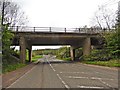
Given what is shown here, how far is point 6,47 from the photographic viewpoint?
36.4 meters

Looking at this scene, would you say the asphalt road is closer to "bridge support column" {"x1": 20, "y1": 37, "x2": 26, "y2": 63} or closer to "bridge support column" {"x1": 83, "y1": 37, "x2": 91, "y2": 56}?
"bridge support column" {"x1": 20, "y1": 37, "x2": 26, "y2": 63}

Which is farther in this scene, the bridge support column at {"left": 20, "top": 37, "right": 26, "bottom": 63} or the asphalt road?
the bridge support column at {"left": 20, "top": 37, "right": 26, "bottom": 63}

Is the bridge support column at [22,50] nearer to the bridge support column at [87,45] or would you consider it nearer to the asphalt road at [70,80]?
the bridge support column at [87,45]

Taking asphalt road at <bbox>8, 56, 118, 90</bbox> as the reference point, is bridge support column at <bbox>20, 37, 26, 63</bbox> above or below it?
above

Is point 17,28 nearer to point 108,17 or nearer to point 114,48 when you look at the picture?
point 114,48

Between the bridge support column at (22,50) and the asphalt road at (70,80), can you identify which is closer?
the asphalt road at (70,80)

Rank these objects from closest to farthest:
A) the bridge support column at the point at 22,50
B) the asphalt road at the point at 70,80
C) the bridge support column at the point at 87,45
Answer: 1. the asphalt road at the point at 70,80
2. the bridge support column at the point at 22,50
3. the bridge support column at the point at 87,45

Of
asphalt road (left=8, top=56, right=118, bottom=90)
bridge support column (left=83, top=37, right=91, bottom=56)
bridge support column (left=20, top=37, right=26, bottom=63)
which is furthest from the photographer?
bridge support column (left=83, top=37, right=91, bottom=56)

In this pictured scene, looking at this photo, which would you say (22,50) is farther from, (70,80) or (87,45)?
(70,80)

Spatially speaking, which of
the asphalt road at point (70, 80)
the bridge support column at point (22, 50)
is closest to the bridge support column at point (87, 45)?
the bridge support column at point (22, 50)

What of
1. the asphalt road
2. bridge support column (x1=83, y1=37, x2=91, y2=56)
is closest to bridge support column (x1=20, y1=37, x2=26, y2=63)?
bridge support column (x1=83, y1=37, x2=91, y2=56)

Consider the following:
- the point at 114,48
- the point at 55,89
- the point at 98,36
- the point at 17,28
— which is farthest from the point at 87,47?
the point at 55,89

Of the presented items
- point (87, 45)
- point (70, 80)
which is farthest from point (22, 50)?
point (70, 80)

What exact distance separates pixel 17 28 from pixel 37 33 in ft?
13.3
